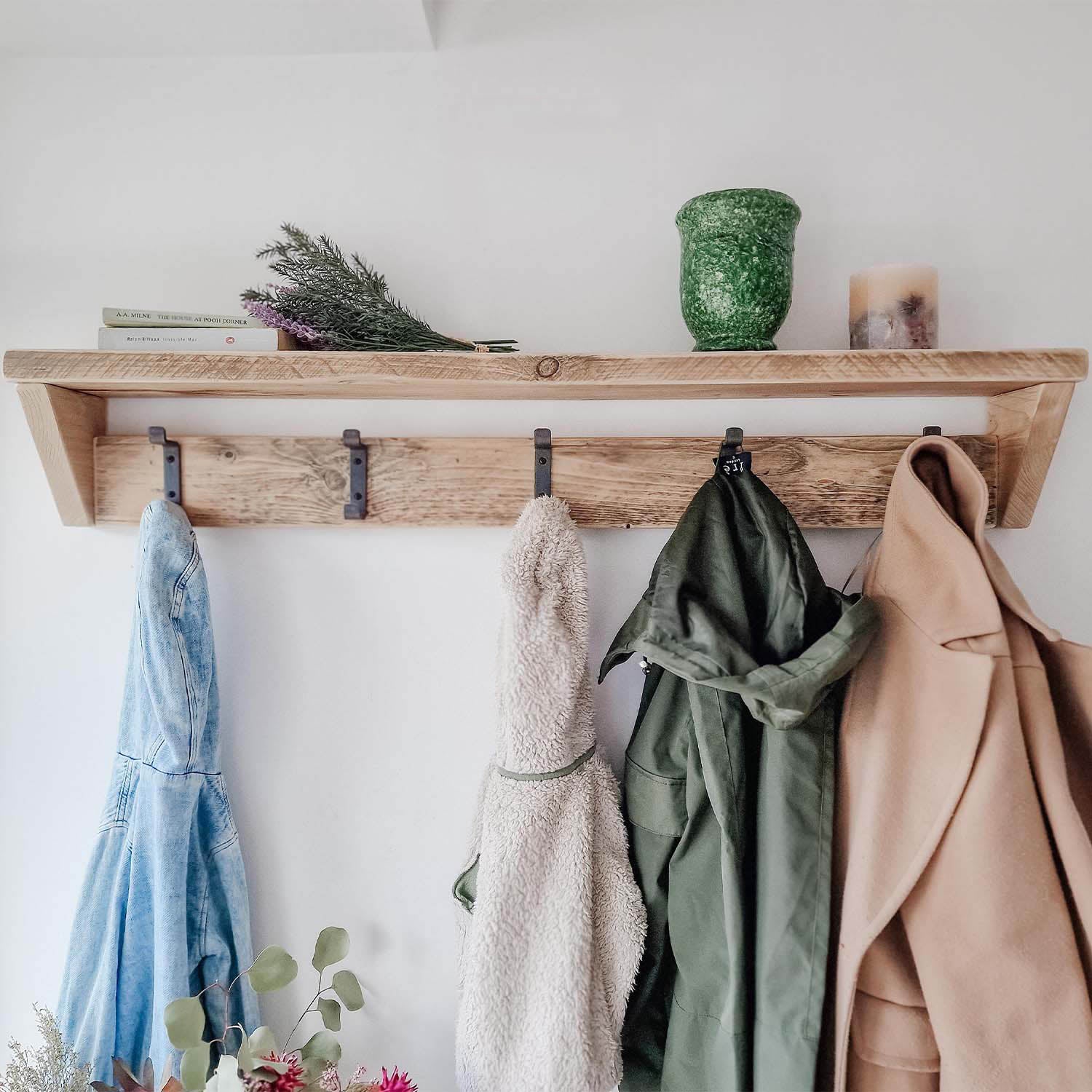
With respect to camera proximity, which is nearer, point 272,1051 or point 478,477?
point 272,1051

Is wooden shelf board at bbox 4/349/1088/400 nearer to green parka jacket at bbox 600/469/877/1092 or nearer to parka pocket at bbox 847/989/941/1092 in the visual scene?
green parka jacket at bbox 600/469/877/1092

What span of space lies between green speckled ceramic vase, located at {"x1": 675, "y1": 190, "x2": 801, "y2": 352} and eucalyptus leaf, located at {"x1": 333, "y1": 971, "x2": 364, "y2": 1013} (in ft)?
2.75

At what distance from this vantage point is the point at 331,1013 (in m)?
0.87

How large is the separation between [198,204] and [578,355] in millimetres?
586

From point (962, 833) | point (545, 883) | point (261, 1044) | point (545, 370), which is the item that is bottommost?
point (261, 1044)

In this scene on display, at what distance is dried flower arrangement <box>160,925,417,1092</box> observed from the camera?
76cm

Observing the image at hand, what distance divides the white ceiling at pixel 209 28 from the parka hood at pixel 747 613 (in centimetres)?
69

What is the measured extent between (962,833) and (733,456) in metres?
0.46

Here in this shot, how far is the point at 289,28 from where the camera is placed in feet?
3.19

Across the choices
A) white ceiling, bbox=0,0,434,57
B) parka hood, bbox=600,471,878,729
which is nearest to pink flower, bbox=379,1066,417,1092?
parka hood, bbox=600,471,878,729

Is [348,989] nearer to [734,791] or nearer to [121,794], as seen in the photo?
[121,794]

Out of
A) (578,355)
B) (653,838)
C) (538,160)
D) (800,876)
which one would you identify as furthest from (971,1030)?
(538,160)

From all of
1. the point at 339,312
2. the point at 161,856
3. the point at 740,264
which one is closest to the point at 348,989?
the point at 161,856

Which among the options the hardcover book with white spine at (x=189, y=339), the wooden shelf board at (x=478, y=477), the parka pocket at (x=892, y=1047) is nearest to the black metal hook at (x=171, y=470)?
the wooden shelf board at (x=478, y=477)
